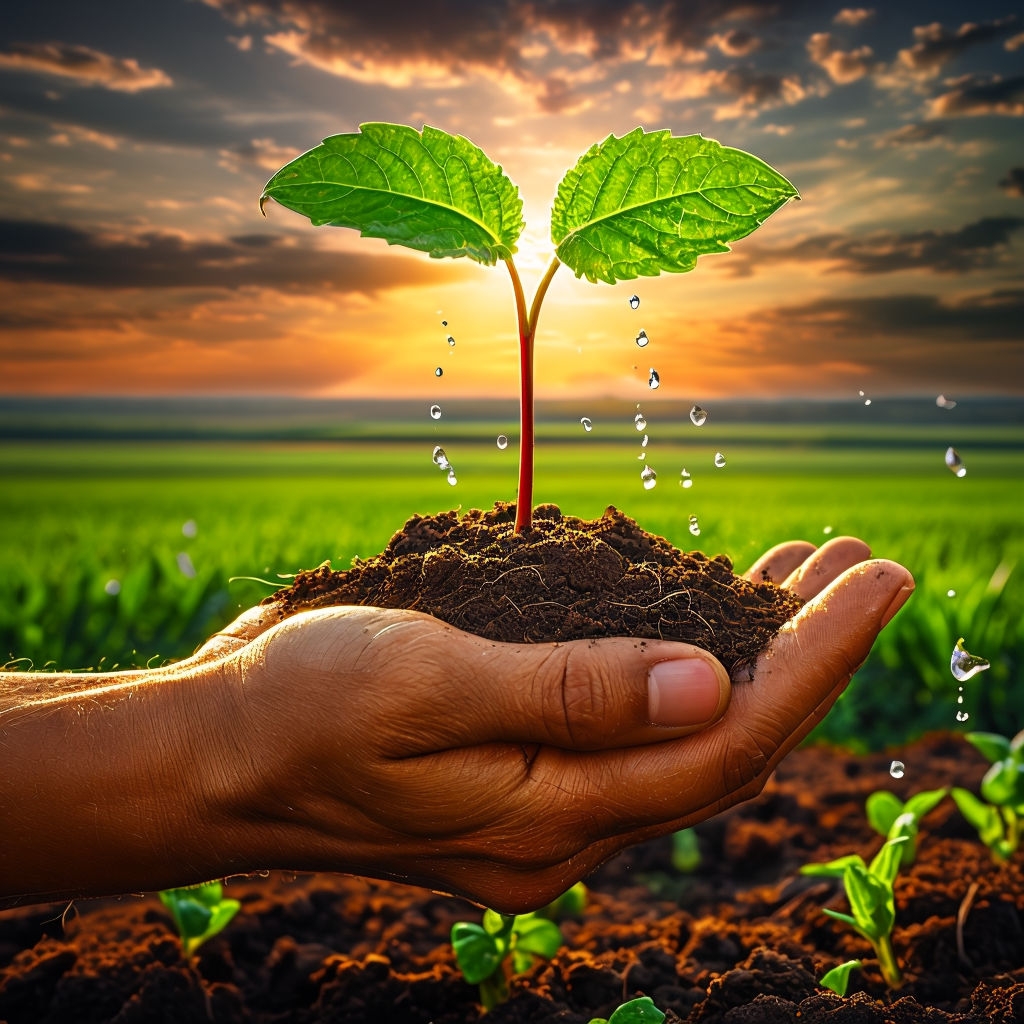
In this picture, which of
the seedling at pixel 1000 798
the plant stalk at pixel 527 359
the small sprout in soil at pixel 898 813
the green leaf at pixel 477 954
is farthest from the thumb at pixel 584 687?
the seedling at pixel 1000 798

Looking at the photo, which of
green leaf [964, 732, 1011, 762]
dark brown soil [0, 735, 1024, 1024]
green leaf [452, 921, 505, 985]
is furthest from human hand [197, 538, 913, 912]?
green leaf [964, 732, 1011, 762]

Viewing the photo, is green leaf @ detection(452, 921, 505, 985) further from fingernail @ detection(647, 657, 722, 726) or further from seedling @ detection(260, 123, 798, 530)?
seedling @ detection(260, 123, 798, 530)

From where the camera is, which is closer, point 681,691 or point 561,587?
point 681,691

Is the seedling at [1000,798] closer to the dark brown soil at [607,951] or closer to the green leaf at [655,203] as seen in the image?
the dark brown soil at [607,951]

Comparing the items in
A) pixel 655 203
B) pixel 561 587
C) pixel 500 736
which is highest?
pixel 655 203

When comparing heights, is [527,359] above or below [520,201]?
below

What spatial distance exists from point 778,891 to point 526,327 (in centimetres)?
177

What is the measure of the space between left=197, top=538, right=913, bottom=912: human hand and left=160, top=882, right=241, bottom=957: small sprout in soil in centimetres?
51

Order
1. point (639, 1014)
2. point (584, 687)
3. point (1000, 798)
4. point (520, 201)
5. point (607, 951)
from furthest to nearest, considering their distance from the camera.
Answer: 1. point (1000, 798)
2. point (607, 951)
3. point (520, 201)
4. point (639, 1014)
5. point (584, 687)

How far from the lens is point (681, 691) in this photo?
1272mm

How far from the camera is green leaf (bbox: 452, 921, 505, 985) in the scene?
182 centimetres

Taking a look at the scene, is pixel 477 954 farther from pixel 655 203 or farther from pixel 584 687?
→ pixel 655 203

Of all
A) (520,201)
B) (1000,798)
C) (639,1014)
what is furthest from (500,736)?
(1000,798)

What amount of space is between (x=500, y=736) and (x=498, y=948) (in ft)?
2.47
